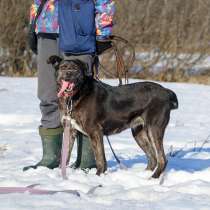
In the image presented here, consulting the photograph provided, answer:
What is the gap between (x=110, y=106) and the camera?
20.1ft

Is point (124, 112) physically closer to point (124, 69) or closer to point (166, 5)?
point (124, 69)

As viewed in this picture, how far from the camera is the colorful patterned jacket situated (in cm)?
607

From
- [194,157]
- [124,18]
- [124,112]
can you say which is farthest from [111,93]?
[124,18]

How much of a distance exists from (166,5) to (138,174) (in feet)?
44.0

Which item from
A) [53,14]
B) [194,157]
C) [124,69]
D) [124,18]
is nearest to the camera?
[53,14]

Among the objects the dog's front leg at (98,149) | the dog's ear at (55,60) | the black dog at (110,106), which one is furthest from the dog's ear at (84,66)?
the dog's front leg at (98,149)

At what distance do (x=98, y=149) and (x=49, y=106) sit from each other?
64 cm

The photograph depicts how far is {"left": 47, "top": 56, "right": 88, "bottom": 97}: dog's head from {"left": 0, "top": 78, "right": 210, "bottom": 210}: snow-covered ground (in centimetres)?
74

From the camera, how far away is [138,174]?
623 cm

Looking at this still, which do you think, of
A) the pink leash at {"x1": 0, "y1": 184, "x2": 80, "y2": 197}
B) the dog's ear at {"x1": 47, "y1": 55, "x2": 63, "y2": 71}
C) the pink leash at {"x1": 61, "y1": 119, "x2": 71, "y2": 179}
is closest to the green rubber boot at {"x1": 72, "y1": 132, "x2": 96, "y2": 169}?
the pink leash at {"x1": 61, "y1": 119, "x2": 71, "y2": 179}

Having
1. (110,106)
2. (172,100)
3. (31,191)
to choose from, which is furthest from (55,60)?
(31,191)

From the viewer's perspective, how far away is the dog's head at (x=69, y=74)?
19.2ft

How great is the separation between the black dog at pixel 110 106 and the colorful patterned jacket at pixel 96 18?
12.9 inches

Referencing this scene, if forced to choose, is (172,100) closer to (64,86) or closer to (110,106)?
(110,106)
